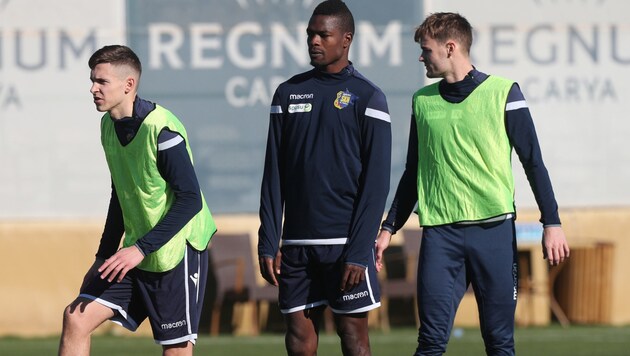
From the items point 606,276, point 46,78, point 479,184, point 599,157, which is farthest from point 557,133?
point 479,184

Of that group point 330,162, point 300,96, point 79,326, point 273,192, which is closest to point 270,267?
point 273,192

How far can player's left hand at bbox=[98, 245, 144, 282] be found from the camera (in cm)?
678

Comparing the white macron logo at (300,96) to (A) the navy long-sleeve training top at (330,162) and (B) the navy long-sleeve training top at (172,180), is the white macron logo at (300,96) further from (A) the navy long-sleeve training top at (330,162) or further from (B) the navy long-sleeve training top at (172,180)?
(B) the navy long-sleeve training top at (172,180)

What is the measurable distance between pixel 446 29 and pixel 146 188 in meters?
1.76

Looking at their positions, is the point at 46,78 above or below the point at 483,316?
above

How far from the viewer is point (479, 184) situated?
7.41m

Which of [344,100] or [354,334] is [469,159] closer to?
[344,100]

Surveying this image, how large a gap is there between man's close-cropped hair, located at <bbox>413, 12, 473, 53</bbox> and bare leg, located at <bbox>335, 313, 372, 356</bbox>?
1509 mm

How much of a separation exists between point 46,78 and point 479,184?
8.68 metres

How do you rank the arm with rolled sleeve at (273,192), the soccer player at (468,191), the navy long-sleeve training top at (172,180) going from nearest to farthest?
the navy long-sleeve training top at (172,180) < the arm with rolled sleeve at (273,192) < the soccer player at (468,191)

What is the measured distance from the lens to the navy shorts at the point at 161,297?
23.5ft

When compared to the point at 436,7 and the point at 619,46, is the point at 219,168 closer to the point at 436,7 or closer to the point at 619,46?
the point at 436,7

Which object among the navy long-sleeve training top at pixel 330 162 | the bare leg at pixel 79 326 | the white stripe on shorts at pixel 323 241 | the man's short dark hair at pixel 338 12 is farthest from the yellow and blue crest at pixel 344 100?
the bare leg at pixel 79 326

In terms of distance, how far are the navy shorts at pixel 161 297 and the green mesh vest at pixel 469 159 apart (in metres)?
1.28
